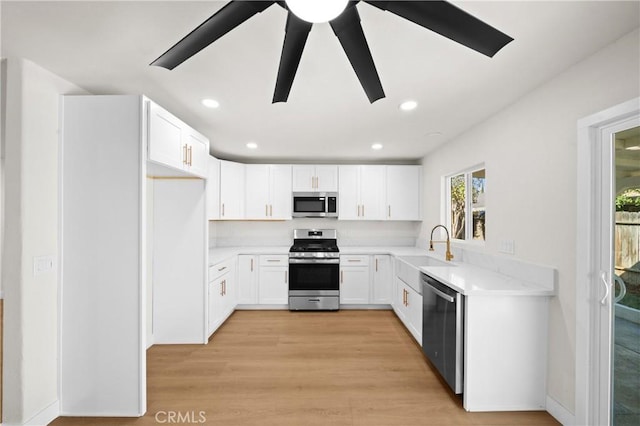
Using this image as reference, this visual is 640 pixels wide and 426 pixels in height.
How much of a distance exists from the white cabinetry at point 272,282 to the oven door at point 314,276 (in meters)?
0.11

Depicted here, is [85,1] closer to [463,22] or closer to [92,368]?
[463,22]

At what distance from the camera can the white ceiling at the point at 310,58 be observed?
1447mm

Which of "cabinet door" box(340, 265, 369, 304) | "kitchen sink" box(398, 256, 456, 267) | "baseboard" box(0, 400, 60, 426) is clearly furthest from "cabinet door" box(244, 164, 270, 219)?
"baseboard" box(0, 400, 60, 426)

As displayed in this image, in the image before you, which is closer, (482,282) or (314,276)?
(482,282)

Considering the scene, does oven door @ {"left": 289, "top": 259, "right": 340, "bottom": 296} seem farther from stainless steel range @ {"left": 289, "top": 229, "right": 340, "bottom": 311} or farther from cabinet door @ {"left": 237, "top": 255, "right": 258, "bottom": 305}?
cabinet door @ {"left": 237, "top": 255, "right": 258, "bottom": 305}

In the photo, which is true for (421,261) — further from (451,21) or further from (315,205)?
(451,21)

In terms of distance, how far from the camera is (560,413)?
2.01 metres

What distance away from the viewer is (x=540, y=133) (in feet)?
7.29

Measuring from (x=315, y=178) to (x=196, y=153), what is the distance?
2.18 meters

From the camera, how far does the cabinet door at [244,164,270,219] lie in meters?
4.79

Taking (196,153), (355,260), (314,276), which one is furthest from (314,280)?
(196,153)

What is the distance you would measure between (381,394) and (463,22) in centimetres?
246

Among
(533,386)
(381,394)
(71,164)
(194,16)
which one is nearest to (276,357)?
(381,394)

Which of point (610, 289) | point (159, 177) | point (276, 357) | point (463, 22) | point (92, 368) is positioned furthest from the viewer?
point (159, 177)
